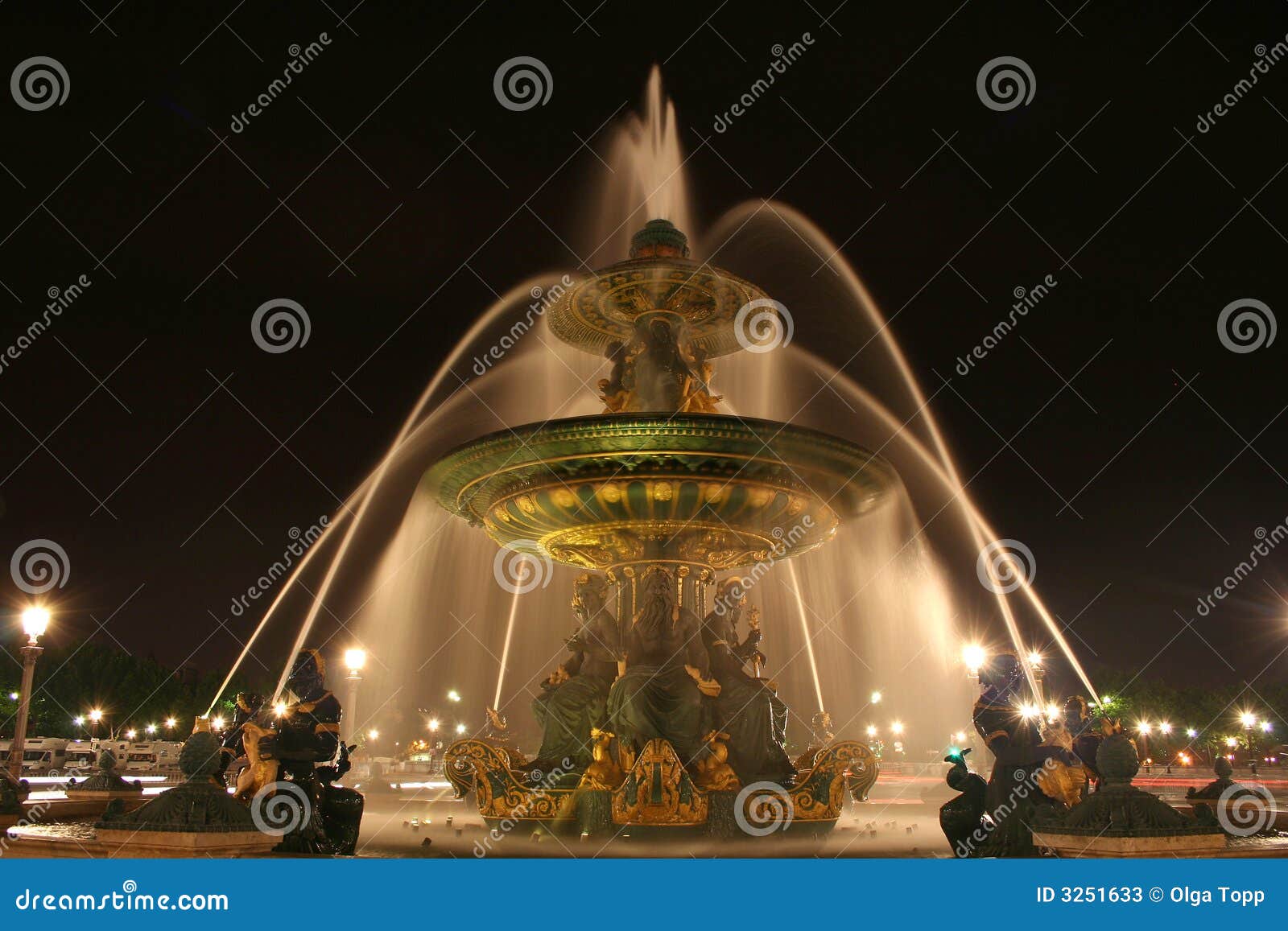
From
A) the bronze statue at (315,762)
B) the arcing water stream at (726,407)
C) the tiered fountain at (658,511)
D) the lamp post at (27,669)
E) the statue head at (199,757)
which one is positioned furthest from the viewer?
the arcing water stream at (726,407)

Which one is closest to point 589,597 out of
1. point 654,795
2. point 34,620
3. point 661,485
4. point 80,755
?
point 661,485

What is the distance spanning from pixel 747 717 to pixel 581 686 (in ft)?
7.28

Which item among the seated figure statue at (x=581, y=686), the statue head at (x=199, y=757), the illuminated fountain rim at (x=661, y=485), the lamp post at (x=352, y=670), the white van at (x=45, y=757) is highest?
the white van at (x=45, y=757)

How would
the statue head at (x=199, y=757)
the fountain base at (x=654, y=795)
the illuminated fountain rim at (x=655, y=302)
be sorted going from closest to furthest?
1. the statue head at (x=199, y=757)
2. the fountain base at (x=654, y=795)
3. the illuminated fountain rim at (x=655, y=302)

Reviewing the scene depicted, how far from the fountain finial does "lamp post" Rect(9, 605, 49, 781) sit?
10.3 m

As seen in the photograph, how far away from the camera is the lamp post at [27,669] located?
41.6 feet

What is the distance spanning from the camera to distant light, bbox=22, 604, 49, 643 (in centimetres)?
1450

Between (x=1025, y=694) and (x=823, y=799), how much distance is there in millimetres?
3458

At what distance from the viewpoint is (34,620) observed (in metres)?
14.6

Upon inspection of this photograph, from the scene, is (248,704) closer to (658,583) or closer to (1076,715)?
(658,583)

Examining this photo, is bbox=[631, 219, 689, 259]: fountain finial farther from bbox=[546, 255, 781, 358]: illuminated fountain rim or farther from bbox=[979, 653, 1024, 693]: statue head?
bbox=[979, 653, 1024, 693]: statue head

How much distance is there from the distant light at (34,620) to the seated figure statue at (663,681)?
870cm

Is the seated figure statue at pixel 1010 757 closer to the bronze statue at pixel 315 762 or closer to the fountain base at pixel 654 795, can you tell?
the fountain base at pixel 654 795

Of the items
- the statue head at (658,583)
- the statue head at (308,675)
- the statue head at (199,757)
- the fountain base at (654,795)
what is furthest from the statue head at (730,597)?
the statue head at (199,757)
